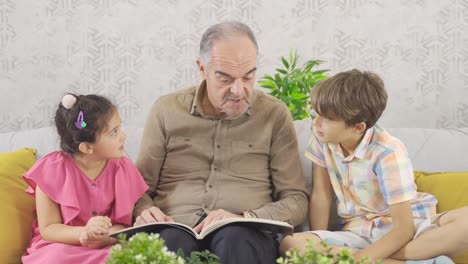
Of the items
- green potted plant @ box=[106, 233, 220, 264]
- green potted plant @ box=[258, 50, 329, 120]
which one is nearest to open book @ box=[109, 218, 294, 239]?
green potted plant @ box=[106, 233, 220, 264]

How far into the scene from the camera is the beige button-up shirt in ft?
7.65

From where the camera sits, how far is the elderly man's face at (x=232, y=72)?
2221 millimetres

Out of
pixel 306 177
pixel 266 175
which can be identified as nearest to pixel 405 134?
pixel 306 177

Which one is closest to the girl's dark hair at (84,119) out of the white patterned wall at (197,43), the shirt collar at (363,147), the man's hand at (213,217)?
the man's hand at (213,217)

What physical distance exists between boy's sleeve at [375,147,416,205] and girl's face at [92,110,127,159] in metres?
0.81

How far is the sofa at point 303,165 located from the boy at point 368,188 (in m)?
0.09

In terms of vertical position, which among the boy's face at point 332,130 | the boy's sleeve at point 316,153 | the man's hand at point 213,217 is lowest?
the man's hand at point 213,217

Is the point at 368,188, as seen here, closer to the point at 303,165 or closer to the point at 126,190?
the point at 303,165

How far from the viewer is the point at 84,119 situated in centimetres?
215

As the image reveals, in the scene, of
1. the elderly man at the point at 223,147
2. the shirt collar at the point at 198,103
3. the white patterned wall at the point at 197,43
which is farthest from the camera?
the white patterned wall at the point at 197,43

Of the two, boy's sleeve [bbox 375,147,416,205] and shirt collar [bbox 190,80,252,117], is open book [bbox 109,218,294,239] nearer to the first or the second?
boy's sleeve [bbox 375,147,416,205]

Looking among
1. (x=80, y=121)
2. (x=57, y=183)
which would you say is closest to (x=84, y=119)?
(x=80, y=121)

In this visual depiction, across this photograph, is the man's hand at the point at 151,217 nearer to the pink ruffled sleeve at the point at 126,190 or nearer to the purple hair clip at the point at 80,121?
the pink ruffled sleeve at the point at 126,190

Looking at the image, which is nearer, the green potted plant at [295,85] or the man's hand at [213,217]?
the man's hand at [213,217]
